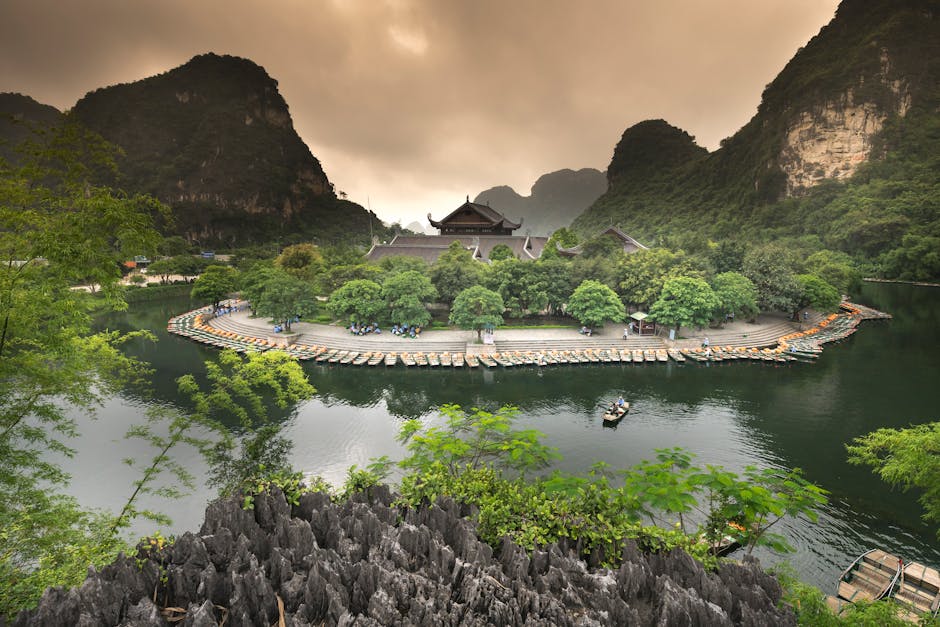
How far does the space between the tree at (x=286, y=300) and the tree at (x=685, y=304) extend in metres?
26.2

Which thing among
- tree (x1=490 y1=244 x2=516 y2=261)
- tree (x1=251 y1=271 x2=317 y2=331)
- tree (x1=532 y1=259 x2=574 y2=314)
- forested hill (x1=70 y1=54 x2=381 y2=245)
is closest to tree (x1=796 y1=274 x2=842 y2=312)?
tree (x1=532 y1=259 x2=574 y2=314)

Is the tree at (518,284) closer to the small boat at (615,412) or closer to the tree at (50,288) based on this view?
the small boat at (615,412)

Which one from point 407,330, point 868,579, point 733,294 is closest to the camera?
point 868,579

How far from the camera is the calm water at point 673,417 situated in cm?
1283

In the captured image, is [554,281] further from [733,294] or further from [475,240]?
[475,240]

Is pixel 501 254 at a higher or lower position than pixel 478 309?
higher

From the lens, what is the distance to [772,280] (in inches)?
1334

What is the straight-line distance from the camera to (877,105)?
256 feet

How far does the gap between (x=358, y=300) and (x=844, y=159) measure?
98.4m

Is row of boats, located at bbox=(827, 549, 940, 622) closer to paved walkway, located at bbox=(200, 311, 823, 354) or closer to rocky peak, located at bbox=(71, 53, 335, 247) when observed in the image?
paved walkway, located at bbox=(200, 311, 823, 354)

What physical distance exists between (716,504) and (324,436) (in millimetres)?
15286

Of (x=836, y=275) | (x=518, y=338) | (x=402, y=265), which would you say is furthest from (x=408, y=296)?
(x=836, y=275)

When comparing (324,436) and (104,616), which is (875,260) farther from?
(104,616)

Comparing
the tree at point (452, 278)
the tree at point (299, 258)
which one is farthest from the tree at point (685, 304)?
the tree at point (299, 258)
